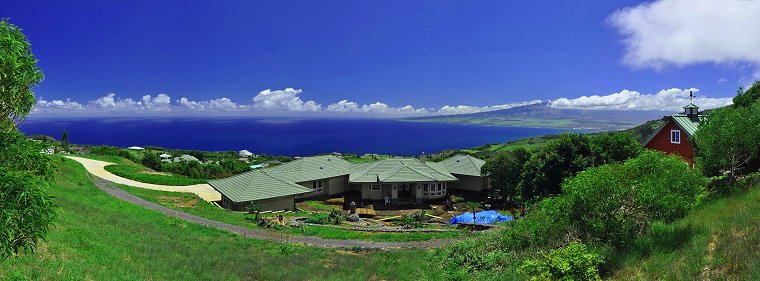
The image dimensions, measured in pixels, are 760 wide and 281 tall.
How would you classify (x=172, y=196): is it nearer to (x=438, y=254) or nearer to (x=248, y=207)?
(x=248, y=207)

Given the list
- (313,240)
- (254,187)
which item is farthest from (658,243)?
(254,187)

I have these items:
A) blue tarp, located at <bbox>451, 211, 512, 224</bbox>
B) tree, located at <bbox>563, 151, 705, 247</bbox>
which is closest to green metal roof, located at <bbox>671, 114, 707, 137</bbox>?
blue tarp, located at <bbox>451, 211, 512, 224</bbox>

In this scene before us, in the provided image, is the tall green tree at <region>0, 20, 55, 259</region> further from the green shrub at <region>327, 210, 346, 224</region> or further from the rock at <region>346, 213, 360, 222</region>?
the rock at <region>346, 213, 360, 222</region>

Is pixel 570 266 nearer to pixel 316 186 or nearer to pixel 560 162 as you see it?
pixel 560 162

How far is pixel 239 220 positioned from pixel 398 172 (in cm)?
1608

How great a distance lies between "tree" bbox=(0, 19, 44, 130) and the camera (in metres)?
4.72

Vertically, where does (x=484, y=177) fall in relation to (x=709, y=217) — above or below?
below

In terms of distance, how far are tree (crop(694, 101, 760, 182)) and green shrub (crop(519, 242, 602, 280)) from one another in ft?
23.3

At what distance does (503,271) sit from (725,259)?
5.01 m

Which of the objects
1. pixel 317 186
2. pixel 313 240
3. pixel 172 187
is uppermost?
pixel 172 187

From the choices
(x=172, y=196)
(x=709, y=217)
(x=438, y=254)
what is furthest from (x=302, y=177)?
(x=709, y=217)

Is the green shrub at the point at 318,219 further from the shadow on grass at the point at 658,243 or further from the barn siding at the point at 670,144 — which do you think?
the barn siding at the point at 670,144

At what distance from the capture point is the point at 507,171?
33.2 m

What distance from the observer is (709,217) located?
33.3 ft
